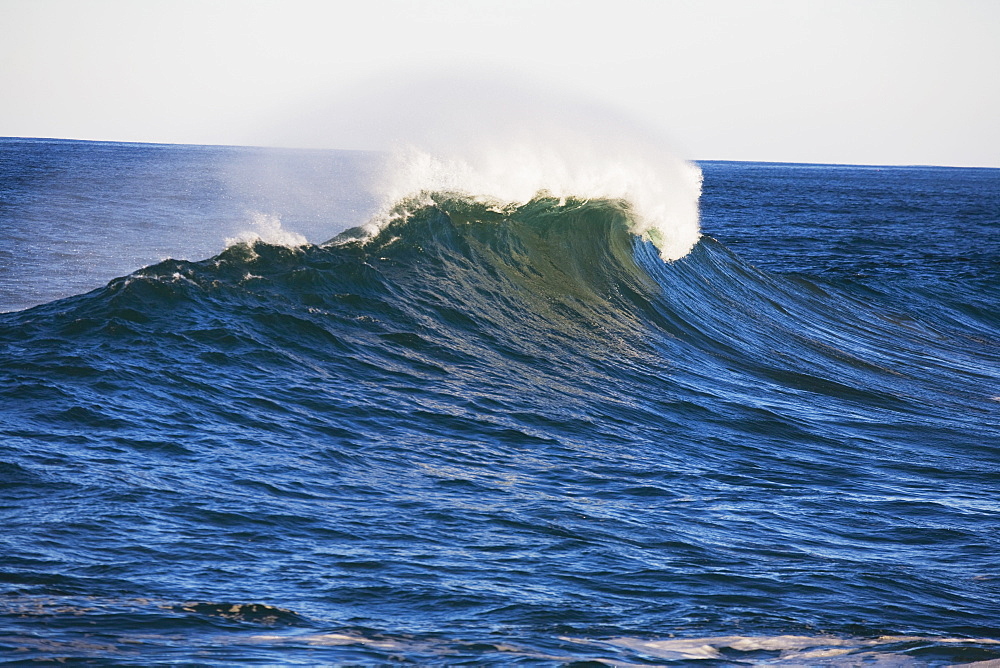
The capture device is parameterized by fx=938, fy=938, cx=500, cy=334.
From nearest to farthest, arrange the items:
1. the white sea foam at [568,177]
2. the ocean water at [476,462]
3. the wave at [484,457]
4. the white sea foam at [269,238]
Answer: the ocean water at [476,462], the wave at [484,457], the white sea foam at [269,238], the white sea foam at [568,177]

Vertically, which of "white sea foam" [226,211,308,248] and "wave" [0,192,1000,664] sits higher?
"white sea foam" [226,211,308,248]

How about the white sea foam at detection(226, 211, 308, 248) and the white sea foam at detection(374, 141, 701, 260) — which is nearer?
the white sea foam at detection(226, 211, 308, 248)

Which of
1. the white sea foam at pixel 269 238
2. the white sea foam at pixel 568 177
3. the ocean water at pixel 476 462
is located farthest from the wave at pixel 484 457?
the white sea foam at pixel 568 177

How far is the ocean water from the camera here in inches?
168

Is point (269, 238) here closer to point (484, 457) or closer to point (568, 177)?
point (484, 457)

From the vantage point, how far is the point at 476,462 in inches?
268

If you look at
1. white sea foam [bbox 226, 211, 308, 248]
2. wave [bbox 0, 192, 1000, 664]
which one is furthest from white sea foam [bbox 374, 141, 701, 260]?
white sea foam [bbox 226, 211, 308, 248]

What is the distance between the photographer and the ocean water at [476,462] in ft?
14.0

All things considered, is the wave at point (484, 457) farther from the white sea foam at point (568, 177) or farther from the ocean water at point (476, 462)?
the white sea foam at point (568, 177)

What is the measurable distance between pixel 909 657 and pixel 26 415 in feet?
18.6

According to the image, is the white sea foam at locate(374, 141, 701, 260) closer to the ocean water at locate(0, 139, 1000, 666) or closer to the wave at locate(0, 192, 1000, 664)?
the ocean water at locate(0, 139, 1000, 666)

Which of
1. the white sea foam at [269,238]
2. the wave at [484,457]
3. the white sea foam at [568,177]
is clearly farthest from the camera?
the white sea foam at [568,177]

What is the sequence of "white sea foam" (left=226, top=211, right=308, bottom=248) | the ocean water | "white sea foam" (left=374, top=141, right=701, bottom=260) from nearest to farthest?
the ocean water → "white sea foam" (left=226, top=211, right=308, bottom=248) → "white sea foam" (left=374, top=141, right=701, bottom=260)

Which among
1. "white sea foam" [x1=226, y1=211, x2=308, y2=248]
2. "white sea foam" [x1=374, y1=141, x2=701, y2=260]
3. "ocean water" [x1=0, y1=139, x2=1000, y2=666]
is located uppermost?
"white sea foam" [x1=374, y1=141, x2=701, y2=260]
